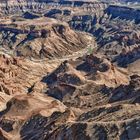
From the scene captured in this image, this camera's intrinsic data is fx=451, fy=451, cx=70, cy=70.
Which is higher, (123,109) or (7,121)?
(123,109)

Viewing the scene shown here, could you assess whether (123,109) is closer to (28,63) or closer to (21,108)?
(21,108)

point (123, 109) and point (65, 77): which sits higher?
point (123, 109)

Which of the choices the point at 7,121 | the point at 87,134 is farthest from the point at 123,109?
the point at 7,121

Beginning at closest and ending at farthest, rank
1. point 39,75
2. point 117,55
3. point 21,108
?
point 21,108 → point 39,75 → point 117,55

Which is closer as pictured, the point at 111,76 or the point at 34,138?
the point at 34,138

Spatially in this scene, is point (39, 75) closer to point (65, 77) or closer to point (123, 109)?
point (65, 77)

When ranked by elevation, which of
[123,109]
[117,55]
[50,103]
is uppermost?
[123,109]

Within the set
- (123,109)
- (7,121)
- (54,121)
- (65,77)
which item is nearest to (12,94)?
(65,77)

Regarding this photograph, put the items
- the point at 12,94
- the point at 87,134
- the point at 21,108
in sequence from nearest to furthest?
the point at 87,134, the point at 21,108, the point at 12,94

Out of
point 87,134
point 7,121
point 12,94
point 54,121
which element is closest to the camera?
point 87,134
